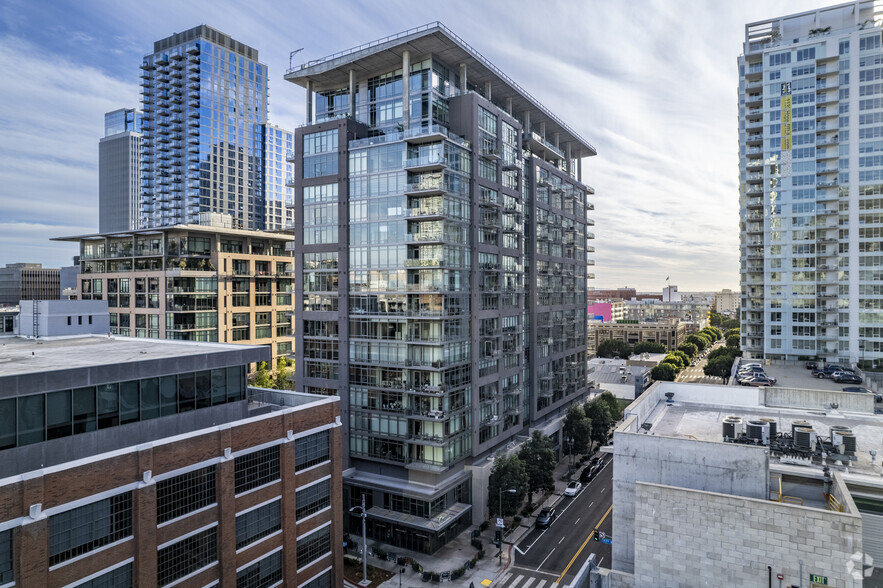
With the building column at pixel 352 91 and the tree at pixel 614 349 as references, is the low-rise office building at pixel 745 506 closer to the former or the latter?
the building column at pixel 352 91

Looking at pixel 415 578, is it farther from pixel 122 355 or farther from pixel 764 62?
pixel 764 62

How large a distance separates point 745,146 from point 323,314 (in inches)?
3732

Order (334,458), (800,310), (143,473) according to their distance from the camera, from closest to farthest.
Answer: (143,473)
(334,458)
(800,310)

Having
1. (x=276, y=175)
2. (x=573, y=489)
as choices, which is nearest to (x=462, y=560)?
(x=573, y=489)

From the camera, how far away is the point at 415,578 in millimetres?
47969

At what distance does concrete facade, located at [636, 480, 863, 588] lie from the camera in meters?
23.4

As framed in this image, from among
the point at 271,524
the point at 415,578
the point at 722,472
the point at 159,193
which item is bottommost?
the point at 415,578

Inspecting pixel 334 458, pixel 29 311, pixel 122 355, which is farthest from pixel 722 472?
pixel 29 311

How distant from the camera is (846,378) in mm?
80250

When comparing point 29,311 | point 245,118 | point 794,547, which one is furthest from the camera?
point 245,118

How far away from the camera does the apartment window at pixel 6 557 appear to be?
893 inches

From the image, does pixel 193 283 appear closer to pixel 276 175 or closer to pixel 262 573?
pixel 262 573

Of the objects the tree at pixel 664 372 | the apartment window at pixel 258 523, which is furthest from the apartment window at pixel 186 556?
the tree at pixel 664 372

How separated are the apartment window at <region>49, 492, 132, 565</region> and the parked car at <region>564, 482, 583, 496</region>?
53.6 metres
